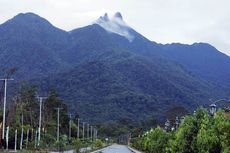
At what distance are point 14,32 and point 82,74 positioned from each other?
3503 centimetres

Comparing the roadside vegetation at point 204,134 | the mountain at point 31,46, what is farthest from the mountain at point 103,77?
the roadside vegetation at point 204,134

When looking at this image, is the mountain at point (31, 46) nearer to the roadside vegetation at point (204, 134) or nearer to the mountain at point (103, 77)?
the mountain at point (103, 77)

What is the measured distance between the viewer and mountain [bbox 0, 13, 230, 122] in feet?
468

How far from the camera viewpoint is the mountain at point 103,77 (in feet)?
468

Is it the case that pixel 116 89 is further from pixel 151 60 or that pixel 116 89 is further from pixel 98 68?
pixel 151 60

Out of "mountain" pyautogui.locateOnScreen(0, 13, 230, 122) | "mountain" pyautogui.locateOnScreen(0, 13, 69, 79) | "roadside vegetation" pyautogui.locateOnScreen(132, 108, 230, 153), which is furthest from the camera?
"mountain" pyautogui.locateOnScreen(0, 13, 69, 79)

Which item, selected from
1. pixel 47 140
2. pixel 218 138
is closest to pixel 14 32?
pixel 47 140

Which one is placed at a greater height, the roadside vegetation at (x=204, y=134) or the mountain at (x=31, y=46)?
the mountain at (x=31, y=46)

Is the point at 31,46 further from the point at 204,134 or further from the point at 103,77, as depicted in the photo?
the point at 204,134

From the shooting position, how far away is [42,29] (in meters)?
187

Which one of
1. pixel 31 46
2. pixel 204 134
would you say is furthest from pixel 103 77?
pixel 204 134

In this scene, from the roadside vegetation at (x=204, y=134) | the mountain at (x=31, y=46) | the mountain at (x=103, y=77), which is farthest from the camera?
the mountain at (x=31, y=46)

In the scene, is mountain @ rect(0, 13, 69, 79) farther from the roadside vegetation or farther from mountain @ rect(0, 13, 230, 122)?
the roadside vegetation

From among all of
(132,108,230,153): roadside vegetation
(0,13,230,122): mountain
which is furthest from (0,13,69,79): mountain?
(132,108,230,153): roadside vegetation
